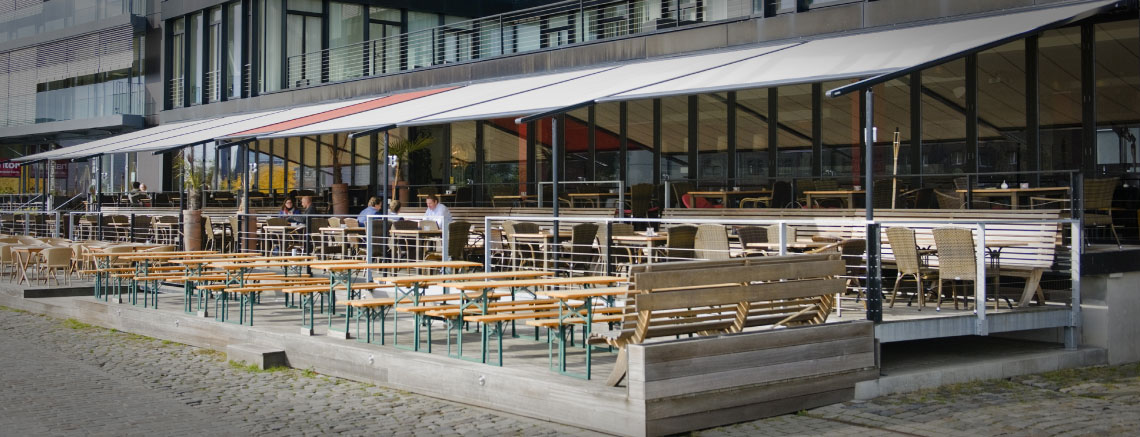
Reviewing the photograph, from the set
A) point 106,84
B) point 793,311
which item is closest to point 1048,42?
point 793,311

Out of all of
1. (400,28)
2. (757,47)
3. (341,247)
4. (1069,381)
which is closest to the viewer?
(1069,381)

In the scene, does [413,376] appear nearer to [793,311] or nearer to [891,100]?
[793,311]

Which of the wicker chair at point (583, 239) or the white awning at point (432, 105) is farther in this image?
the white awning at point (432, 105)

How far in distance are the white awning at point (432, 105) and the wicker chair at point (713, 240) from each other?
18.9 ft

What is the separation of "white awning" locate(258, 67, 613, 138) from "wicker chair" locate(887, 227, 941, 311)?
24.2 feet

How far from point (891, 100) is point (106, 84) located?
82.4 ft

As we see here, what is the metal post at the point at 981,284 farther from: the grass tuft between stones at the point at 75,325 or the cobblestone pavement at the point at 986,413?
the grass tuft between stones at the point at 75,325

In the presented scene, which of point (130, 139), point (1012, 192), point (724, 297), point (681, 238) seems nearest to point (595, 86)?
point (681, 238)

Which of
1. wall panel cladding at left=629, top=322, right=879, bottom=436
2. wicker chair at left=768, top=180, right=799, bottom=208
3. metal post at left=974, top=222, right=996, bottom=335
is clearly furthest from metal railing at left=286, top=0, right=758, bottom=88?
wall panel cladding at left=629, top=322, right=879, bottom=436

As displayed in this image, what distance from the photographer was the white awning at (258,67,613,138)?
1585 centimetres

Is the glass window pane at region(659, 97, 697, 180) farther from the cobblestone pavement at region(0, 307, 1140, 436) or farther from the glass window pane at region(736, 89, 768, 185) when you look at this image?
the cobblestone pavement at region(0, 307, 1140, 436)

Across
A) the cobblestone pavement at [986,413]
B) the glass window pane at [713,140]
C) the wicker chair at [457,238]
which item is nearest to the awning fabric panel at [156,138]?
the glass window pane at [713,140]

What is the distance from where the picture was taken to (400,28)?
91.1 feet

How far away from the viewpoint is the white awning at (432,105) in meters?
15.9
